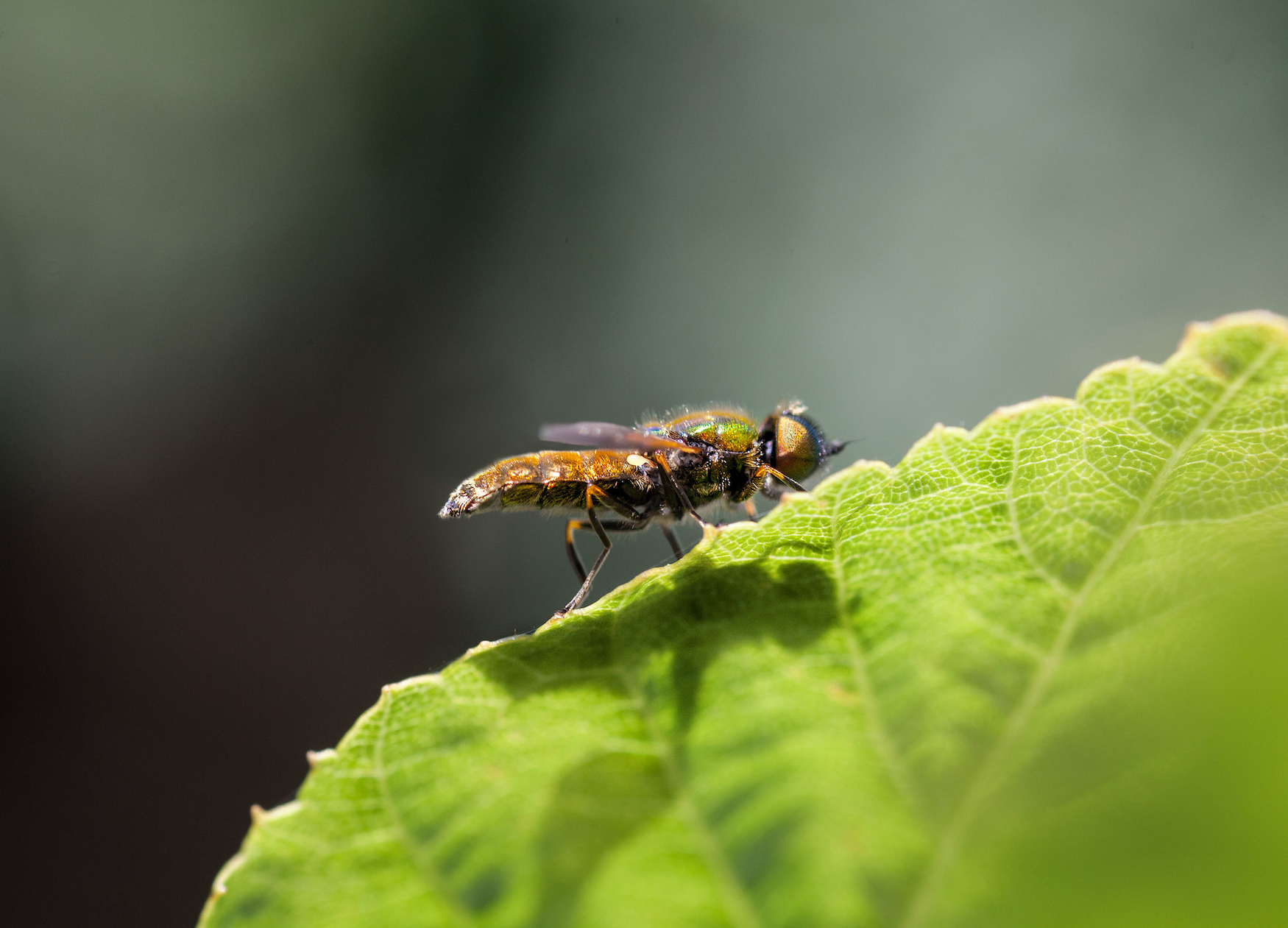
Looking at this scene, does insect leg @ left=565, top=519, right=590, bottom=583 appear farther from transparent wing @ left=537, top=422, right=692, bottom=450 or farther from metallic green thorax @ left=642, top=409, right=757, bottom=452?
transparent wing @ left=537, top=422, right=692, bottom=450

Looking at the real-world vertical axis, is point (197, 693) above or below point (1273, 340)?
above

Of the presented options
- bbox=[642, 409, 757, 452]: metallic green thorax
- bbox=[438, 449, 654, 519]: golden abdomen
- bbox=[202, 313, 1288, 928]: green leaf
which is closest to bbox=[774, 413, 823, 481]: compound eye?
bbox=[642, 409, 757, 452]: metallic green thorax

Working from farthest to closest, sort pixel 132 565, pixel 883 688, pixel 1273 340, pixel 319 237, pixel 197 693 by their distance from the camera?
pixel 319 237 < pixel 132 565 < pixel 197 693 < pixel 1273 340 < pixel 883 688

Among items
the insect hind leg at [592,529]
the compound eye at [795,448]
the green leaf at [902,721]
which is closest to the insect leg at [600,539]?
the insect hind leg at [592,529]

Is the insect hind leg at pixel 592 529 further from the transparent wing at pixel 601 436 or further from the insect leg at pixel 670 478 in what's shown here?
the transparent wing at pixel 601 436

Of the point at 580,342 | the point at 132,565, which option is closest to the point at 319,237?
the point at 580,342

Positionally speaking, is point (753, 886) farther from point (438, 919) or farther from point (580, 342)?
point (580, 342)
